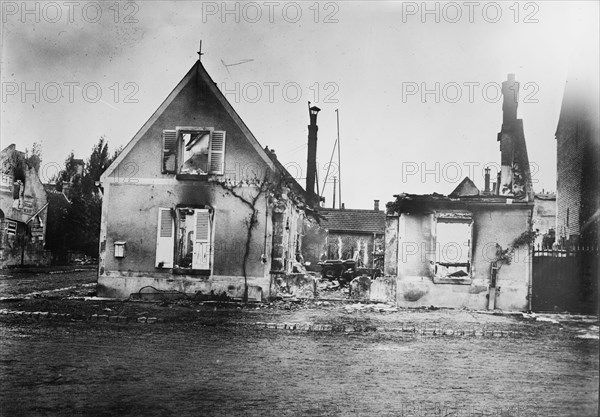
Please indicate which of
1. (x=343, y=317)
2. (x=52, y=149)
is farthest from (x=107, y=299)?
(x=343, y=317)

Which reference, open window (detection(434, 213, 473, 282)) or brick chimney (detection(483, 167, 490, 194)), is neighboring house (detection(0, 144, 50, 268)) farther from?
open window (detection(434, 213, 473, 282))

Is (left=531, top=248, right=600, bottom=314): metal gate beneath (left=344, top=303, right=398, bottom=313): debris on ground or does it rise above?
above

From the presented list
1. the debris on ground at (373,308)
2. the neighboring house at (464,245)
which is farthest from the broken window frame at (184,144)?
the debris on ground at (373,308)

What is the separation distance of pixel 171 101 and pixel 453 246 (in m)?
6.23

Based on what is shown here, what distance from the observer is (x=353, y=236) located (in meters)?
14.6

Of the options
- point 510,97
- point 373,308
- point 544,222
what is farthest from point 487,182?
point 544,222

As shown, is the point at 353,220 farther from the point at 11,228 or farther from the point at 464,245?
the point at 11,228

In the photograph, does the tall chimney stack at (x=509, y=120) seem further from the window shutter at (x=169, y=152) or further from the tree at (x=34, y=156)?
the tree at (x=34, y=156)

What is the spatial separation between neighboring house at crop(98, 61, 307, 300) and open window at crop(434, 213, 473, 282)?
3.39m

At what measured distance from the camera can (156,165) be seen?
9844 mm

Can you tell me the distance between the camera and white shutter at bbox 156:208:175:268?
365 inches

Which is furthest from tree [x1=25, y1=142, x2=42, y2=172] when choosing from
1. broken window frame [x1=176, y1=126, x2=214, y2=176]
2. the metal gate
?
the metal gate

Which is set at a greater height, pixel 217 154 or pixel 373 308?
pixel 217 154

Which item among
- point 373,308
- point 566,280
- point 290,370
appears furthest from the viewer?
point 373,308
